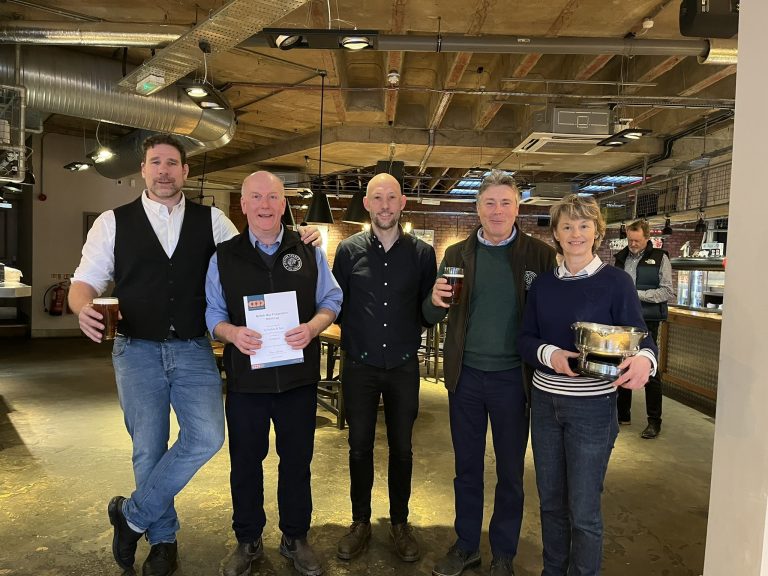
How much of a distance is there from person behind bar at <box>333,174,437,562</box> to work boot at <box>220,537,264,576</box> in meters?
0.41

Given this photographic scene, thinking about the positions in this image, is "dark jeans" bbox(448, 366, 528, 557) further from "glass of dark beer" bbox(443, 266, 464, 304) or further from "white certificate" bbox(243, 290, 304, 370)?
"white certificate" bbox(243, 290, 304, 370)

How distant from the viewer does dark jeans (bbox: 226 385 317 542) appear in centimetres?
239

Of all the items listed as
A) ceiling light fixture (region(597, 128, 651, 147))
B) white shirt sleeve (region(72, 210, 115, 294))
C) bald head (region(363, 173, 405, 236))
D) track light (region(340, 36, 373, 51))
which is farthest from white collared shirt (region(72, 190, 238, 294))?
ceiling light fixture (region(597, 128, 651, 147))

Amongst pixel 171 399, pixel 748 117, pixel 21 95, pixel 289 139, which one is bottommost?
pixel 171 399

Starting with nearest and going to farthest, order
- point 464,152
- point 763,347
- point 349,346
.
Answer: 1. point 763,347
2. point 349,346
3. point 464,152

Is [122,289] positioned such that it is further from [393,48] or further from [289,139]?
[289,139]

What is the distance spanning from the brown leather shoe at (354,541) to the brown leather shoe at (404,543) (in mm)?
141

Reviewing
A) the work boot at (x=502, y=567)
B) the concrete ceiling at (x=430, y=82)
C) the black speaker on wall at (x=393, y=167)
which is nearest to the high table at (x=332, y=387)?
the work boot at (x=502, y=567)

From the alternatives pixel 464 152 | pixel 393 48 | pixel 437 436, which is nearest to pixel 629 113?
pixel 464 152

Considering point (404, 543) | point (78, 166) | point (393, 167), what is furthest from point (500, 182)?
point (78, 166)

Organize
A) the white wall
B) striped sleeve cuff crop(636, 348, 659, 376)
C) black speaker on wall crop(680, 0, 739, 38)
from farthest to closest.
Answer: the white wall < black speaker on wall crop(680, 0, 739, 38) < striped sleeve cuff crop(636, 348, 659, 376)

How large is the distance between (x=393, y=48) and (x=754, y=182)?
10.2ft

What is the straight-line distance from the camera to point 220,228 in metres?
2.49

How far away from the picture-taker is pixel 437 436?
4648 mm
